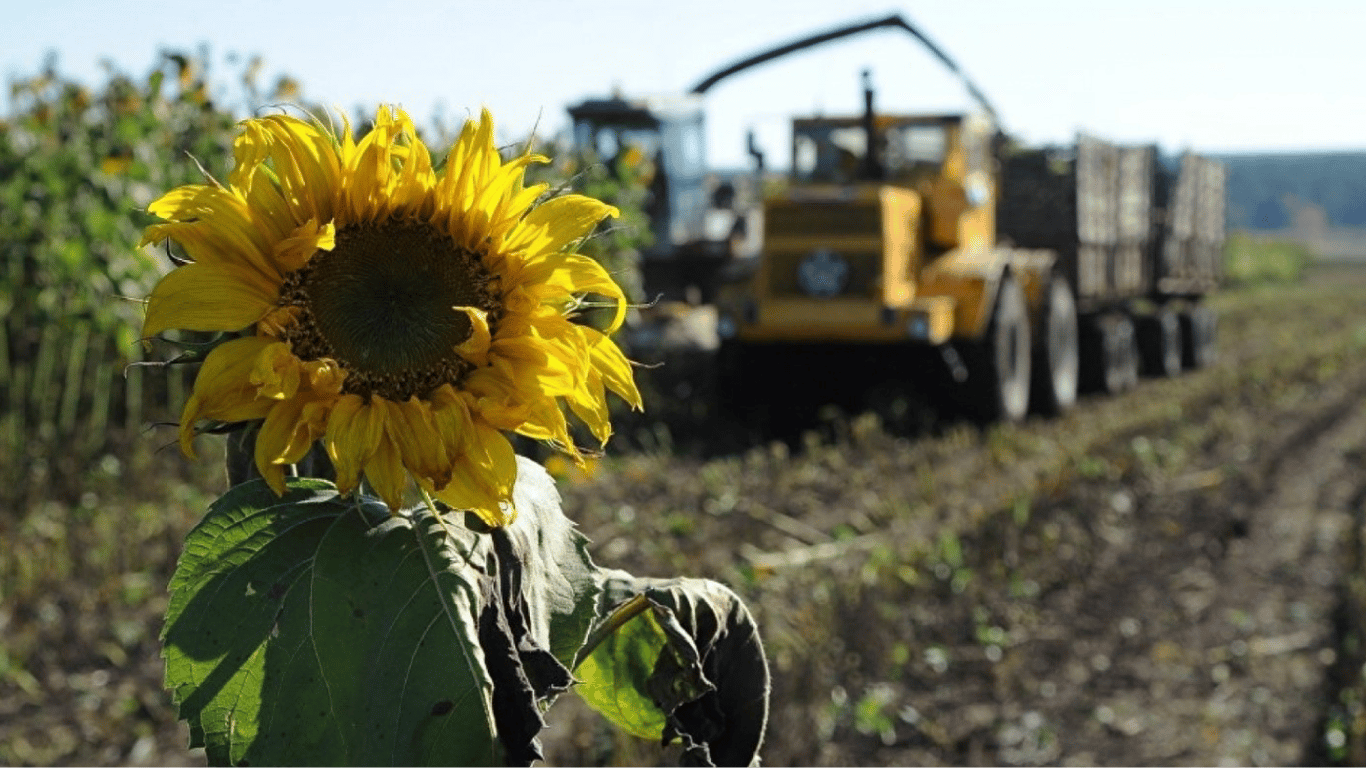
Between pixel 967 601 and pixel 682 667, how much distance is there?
458cm

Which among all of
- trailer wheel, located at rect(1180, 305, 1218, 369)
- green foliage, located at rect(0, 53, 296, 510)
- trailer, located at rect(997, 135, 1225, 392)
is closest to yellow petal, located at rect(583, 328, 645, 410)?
green foliage, located at rect(0, 53, 296, 510)

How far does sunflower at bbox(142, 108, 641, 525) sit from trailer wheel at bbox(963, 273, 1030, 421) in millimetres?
8973

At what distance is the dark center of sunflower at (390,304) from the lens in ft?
3.97

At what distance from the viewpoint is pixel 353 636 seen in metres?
1.13

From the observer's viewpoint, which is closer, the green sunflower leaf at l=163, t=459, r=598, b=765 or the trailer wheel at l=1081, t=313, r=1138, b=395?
the green sunflower leaf at l=163, t=459, r=598, b=765

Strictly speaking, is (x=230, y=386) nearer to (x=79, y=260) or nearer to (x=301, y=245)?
(x=301, y=245)

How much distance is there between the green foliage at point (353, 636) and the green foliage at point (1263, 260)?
118ft

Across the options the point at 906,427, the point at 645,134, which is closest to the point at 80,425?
the point at 906,427

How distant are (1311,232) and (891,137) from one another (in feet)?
335

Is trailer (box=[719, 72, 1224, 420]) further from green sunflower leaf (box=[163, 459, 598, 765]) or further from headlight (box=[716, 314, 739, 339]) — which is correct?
green sunflower leaf (box=[163, 459, 598, 765])

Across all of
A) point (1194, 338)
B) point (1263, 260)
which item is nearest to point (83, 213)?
point (1194, 338)

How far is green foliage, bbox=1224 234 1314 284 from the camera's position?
129 feet

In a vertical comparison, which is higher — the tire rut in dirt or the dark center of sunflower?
the dark center of sunflower

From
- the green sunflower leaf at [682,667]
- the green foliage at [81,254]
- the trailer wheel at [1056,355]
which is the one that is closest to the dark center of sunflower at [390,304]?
the green sunflower leaf at [682,667]
